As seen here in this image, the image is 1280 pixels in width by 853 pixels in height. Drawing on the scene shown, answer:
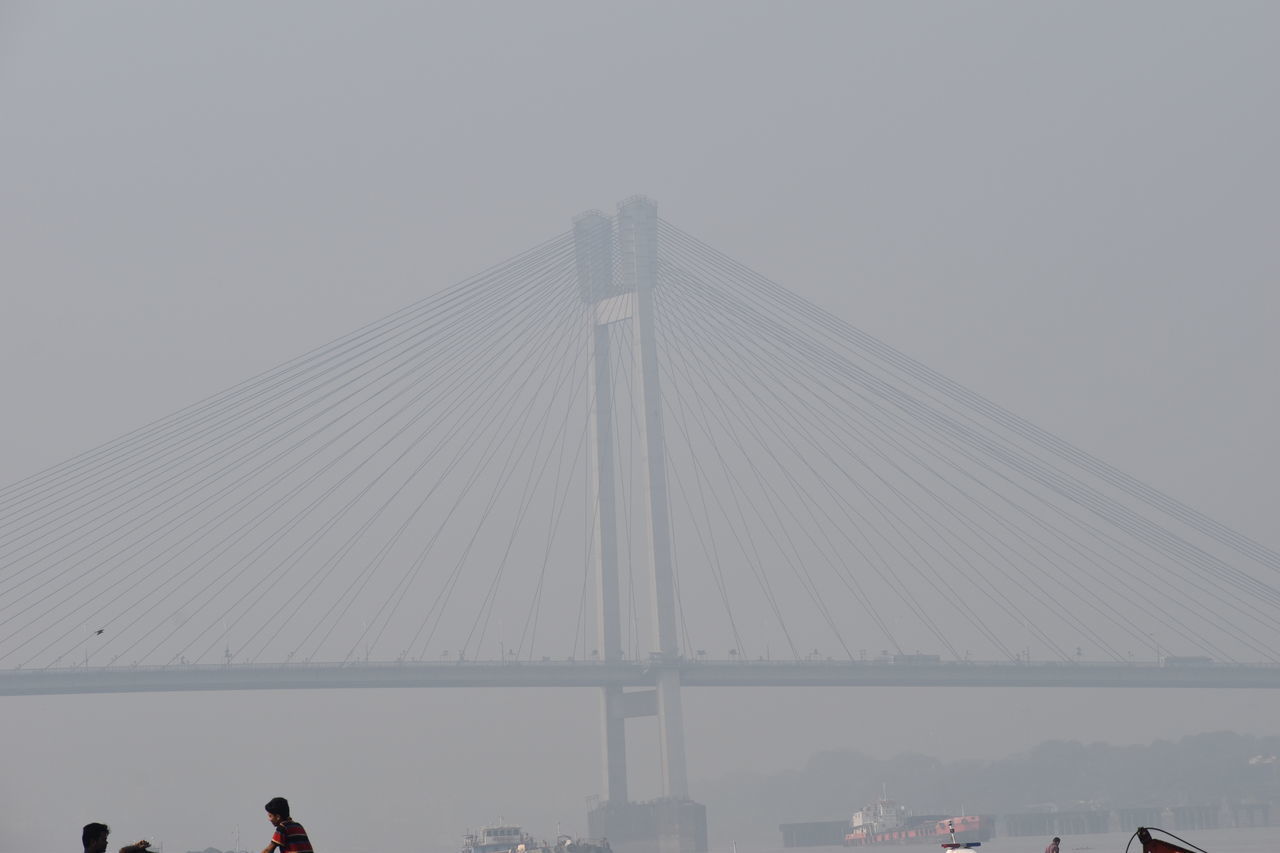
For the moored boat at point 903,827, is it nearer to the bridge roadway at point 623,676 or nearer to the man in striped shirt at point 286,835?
the bridge roadway at point 623,676

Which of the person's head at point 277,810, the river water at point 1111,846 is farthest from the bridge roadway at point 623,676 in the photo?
the person's head at point 277,810

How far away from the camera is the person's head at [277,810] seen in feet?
35.2

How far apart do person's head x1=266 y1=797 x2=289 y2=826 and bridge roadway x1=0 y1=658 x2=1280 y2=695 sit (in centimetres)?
5328

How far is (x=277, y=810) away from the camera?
35.4 feet

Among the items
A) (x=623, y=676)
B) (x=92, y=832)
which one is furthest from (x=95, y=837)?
(x=623, y=676)

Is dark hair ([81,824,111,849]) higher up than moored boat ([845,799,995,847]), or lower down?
higher up

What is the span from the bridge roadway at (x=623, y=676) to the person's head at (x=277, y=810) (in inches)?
2097

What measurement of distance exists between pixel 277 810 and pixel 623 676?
59680 millimetres

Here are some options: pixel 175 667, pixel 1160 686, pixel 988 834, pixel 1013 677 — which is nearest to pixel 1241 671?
pixel 1160 686

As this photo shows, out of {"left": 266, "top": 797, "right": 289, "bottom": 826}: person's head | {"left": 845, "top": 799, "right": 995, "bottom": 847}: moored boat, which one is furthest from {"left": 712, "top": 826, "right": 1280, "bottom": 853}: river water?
{"left": 266, "top": 797, "right": 289, "bottom": 826}: person's head

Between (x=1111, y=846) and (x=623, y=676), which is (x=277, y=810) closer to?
(x=623, y=676)

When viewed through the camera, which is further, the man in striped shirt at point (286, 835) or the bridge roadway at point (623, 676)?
the bridge roadway at point (623, 676)

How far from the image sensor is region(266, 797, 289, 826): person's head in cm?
1073

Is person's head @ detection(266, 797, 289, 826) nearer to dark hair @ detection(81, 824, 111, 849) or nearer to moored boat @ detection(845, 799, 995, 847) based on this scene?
dark hair @ detection(81, 824, 111, 849)
